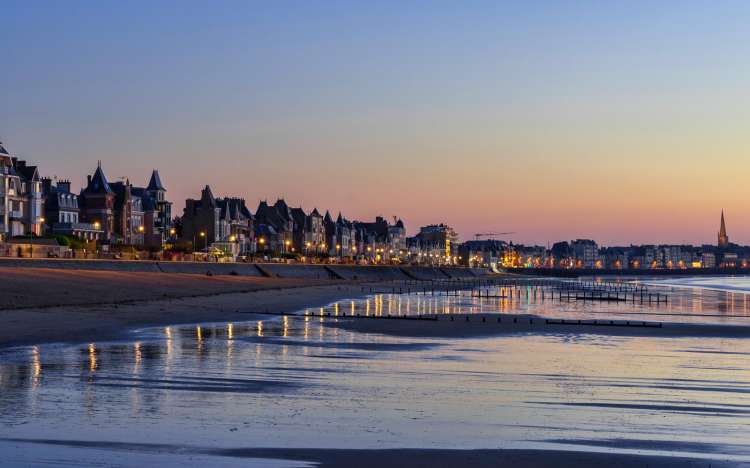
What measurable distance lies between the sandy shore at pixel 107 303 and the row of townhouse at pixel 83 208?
34.4m

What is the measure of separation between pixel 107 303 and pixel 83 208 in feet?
301

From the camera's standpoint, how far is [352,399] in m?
18.3

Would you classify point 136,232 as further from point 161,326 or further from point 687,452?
point 687,452

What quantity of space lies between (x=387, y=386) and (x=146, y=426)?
7368 mm

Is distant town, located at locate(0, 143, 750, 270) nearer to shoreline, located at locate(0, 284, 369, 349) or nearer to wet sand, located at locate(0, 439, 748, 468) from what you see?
shoreline, located at locate(0, 284, 369, 349)

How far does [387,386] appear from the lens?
2062 cm

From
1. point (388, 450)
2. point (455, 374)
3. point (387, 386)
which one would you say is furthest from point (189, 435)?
point (455, 374)

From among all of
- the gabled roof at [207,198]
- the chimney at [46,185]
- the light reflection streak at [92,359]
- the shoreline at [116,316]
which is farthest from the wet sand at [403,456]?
the gabled roof at [207,198]

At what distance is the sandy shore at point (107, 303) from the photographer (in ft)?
109

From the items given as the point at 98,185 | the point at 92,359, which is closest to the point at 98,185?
the point at 98,185

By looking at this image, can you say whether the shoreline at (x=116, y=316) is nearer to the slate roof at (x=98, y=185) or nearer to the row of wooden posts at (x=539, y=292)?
the row of wooden posts at (x=539, y=292)

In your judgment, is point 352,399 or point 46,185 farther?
point 46,185

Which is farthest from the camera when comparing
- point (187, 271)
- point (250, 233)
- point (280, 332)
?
point (250, 233)

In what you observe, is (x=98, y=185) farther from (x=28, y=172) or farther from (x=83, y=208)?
(x=28, y=172)
